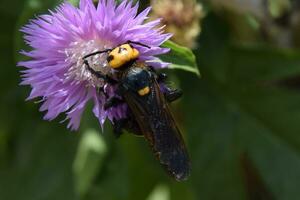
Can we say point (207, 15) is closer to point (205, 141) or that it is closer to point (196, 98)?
point (196, 98)

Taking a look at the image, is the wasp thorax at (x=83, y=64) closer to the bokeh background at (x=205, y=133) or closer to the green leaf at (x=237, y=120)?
the bokeh background at (x=205, y=133)

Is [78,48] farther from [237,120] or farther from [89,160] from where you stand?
[237,120]

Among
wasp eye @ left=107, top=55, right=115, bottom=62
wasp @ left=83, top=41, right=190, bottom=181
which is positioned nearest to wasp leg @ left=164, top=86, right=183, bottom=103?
wasp @ left=83, top=41, right=190, bottom=181

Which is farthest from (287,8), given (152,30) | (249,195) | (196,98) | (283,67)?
(152,30)

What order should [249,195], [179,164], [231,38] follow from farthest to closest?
1. [249,195]
2. [231,38]
3. [179,164]

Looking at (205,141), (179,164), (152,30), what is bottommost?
(205,141)

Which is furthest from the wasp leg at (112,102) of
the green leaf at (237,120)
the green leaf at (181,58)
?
the green leaf at (237,120)
